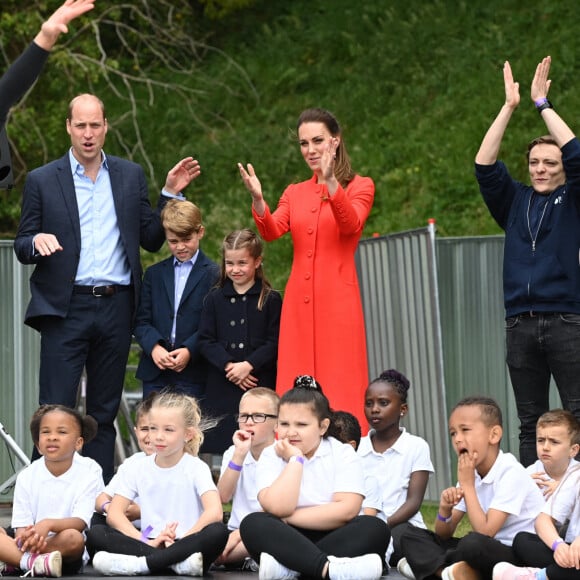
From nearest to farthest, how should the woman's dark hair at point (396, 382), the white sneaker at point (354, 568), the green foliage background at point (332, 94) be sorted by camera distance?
1. the white sneaker at point (354, 568)
2. the woman's dark hair at point (396, 382)
3. the green foliage background at point (332, 94)

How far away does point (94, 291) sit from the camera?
662cm

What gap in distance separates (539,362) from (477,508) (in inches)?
38.4

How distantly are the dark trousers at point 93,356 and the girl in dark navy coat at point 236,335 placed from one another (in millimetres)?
434

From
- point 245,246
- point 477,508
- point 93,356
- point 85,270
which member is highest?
point 245,246

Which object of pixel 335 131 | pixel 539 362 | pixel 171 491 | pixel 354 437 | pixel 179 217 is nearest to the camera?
pixel 171 491

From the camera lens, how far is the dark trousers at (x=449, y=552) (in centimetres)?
532

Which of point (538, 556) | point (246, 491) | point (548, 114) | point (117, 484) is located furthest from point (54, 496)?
point (548, 114)

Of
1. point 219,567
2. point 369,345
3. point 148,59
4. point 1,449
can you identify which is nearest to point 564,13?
point 148,59

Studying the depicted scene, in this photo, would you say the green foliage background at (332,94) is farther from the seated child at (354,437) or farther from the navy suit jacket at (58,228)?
the seated child at (354,437)

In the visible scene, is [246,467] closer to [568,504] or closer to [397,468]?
[397,468]

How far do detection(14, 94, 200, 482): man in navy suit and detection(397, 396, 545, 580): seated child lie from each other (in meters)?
1.81

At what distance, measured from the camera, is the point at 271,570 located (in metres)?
5.50

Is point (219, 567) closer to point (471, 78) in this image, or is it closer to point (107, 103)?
point (471, 78)

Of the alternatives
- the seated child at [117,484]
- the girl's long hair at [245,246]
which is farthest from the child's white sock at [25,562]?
the girl's long hair at [245,246]
